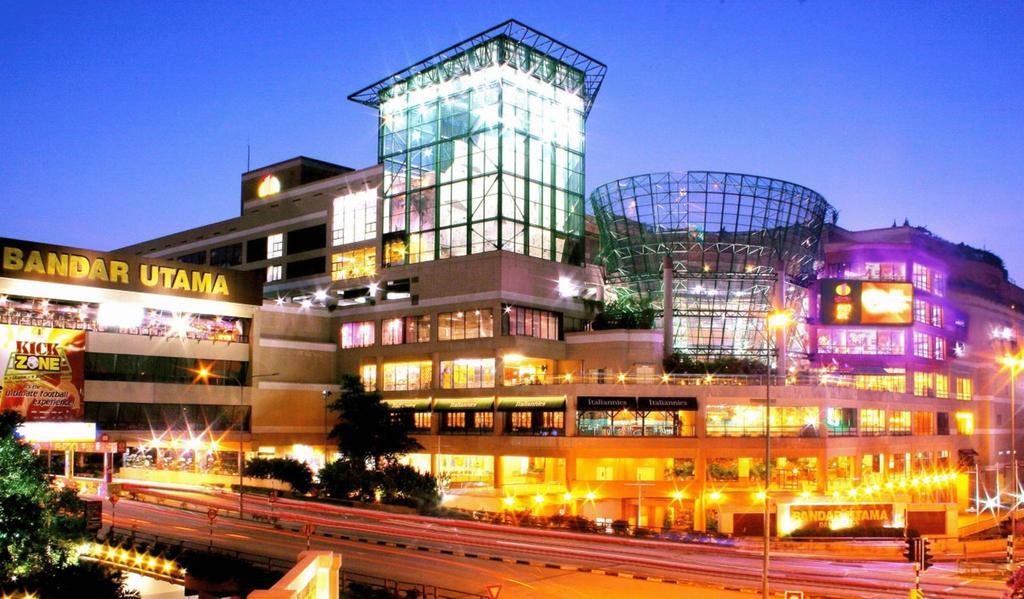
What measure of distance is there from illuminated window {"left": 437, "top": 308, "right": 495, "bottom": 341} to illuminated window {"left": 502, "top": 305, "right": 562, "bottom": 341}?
1.52 m

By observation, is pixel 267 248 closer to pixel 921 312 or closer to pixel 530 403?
pixel 530 403

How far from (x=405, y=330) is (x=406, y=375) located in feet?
15.1

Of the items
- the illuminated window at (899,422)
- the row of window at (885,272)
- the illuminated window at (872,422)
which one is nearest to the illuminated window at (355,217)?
the illuminated window at (872,422)

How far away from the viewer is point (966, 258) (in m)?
136

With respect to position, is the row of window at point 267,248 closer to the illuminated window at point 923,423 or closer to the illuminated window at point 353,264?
the illuminated window at point 353,264

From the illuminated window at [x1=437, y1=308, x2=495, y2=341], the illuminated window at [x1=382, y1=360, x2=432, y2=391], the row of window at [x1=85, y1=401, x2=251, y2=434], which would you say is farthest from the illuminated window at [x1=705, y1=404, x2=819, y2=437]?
the row of window at [x1=85, y1=401, x2=251, y2=434]

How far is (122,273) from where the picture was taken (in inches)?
3383

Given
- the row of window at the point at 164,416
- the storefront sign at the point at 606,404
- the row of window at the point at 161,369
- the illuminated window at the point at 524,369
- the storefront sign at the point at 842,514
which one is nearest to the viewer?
the storefront sign at the point at 842,514

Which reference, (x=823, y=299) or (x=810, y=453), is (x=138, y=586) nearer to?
(x=810, y=453)

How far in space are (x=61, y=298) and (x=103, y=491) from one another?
26.7 m

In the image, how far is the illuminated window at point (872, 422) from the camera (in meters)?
90.8

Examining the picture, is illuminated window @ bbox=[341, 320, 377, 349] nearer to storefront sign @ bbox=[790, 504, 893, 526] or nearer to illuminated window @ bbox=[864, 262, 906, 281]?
storefront sign @ bbox=[790, 504, 893, 526]

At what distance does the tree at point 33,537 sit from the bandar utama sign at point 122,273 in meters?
59.0

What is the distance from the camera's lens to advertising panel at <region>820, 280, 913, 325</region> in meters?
106
